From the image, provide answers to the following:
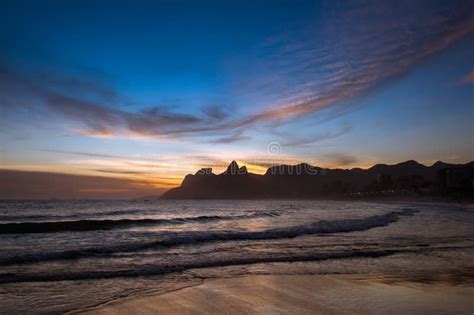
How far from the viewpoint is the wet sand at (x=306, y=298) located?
248 inches

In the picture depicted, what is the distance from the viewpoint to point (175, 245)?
16250mm

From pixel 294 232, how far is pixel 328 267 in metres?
10.9

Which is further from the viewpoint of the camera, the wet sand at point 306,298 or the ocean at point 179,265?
the ocean at point 179,265

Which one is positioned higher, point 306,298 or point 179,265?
point 306,298

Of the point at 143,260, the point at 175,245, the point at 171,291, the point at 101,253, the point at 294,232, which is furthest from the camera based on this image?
the point at 294,232

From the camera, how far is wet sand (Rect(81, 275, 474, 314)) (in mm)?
6309

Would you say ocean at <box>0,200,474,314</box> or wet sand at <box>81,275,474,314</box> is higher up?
wet sand at <box>81,275,474,314</box>

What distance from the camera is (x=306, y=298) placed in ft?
23.4

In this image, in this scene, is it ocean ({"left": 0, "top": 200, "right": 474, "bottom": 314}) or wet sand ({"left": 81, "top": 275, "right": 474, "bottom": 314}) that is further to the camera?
ocean ({"left": 0, "top": 200, "right": 474, "bottom": 314})

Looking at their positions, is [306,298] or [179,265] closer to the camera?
[306,298]

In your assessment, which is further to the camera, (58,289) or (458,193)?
(458,193)

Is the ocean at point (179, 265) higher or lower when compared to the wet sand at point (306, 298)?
lower

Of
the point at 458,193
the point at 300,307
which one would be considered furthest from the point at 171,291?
the point at 458,193

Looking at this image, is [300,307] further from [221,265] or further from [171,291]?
[221,265]
